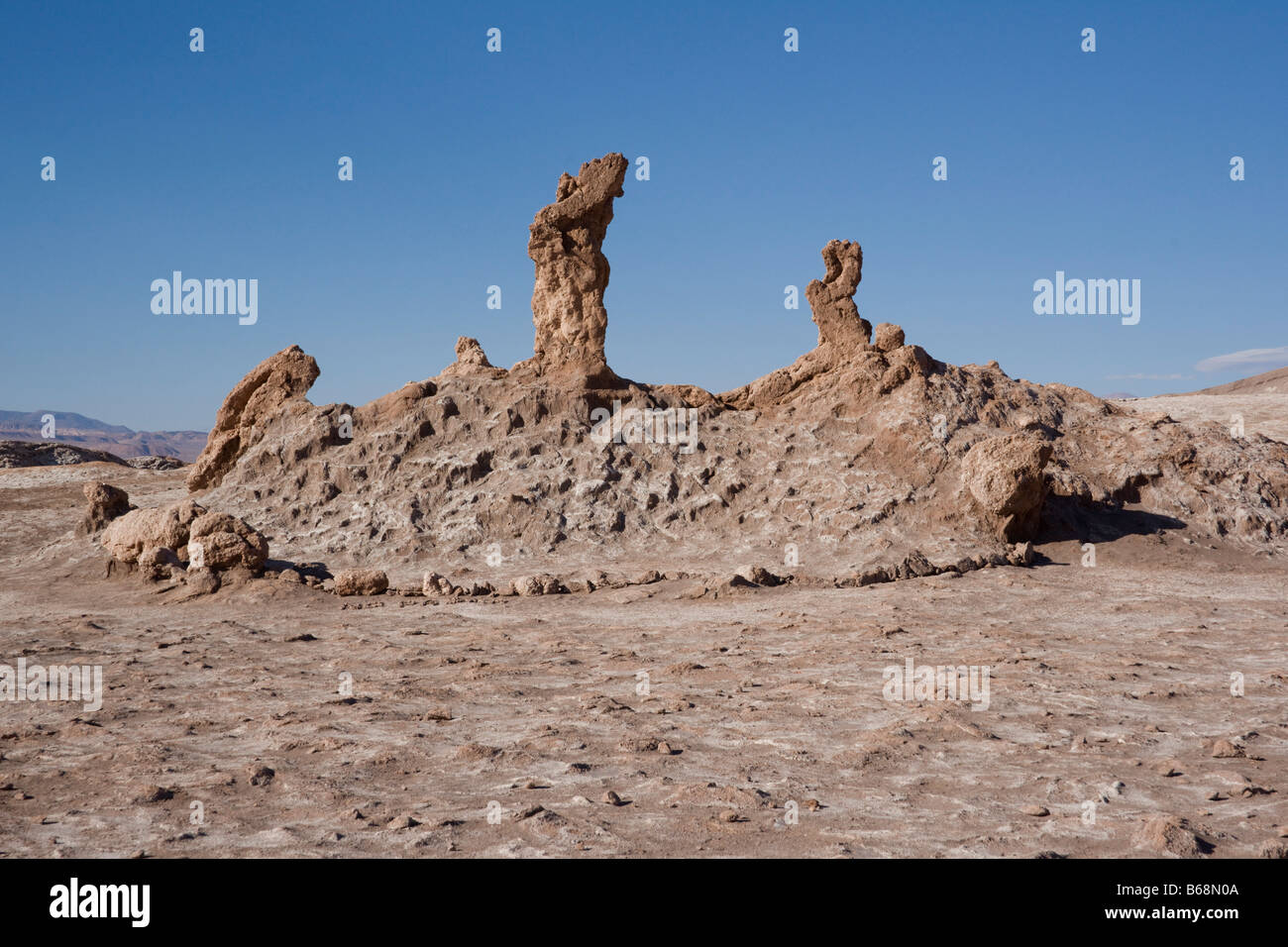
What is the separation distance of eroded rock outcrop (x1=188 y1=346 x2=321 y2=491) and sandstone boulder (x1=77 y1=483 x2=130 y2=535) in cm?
188

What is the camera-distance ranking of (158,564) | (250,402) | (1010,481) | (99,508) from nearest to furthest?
(158,564)
(1010,481)
(99,508)
(250,402)

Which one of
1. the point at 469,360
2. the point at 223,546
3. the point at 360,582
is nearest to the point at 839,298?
the point at 469,360

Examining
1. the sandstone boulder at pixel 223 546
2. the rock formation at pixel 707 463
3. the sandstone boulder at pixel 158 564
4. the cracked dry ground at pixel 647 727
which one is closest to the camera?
the cracked dry ground at pixel 647 727

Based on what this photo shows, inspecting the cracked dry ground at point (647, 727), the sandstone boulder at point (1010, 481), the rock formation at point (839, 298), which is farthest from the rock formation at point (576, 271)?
the sandstone boulder at point (1010, 481)

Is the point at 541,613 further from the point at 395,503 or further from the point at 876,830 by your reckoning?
the point at 876,830

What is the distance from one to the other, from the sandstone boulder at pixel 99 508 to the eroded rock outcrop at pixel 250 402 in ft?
6.16

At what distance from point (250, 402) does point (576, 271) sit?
6490 mm

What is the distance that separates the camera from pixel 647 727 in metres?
6.75

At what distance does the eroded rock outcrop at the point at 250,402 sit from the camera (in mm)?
17609

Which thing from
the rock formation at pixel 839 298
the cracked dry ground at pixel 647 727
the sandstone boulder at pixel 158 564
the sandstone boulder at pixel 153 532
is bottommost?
the cracked dry ground at pixel 647 727

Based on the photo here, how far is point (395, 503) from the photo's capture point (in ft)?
50.3

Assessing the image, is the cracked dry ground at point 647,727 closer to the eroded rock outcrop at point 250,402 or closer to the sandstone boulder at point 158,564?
the sandstone boulder at point 158,564

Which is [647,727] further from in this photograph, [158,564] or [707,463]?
[707,463]

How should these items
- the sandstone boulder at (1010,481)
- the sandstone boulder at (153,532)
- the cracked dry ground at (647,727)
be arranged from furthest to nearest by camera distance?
the sandstone boulder at (1010,481), the sandstone boulder at (153,532), the cracked dry ground at (647,727)
